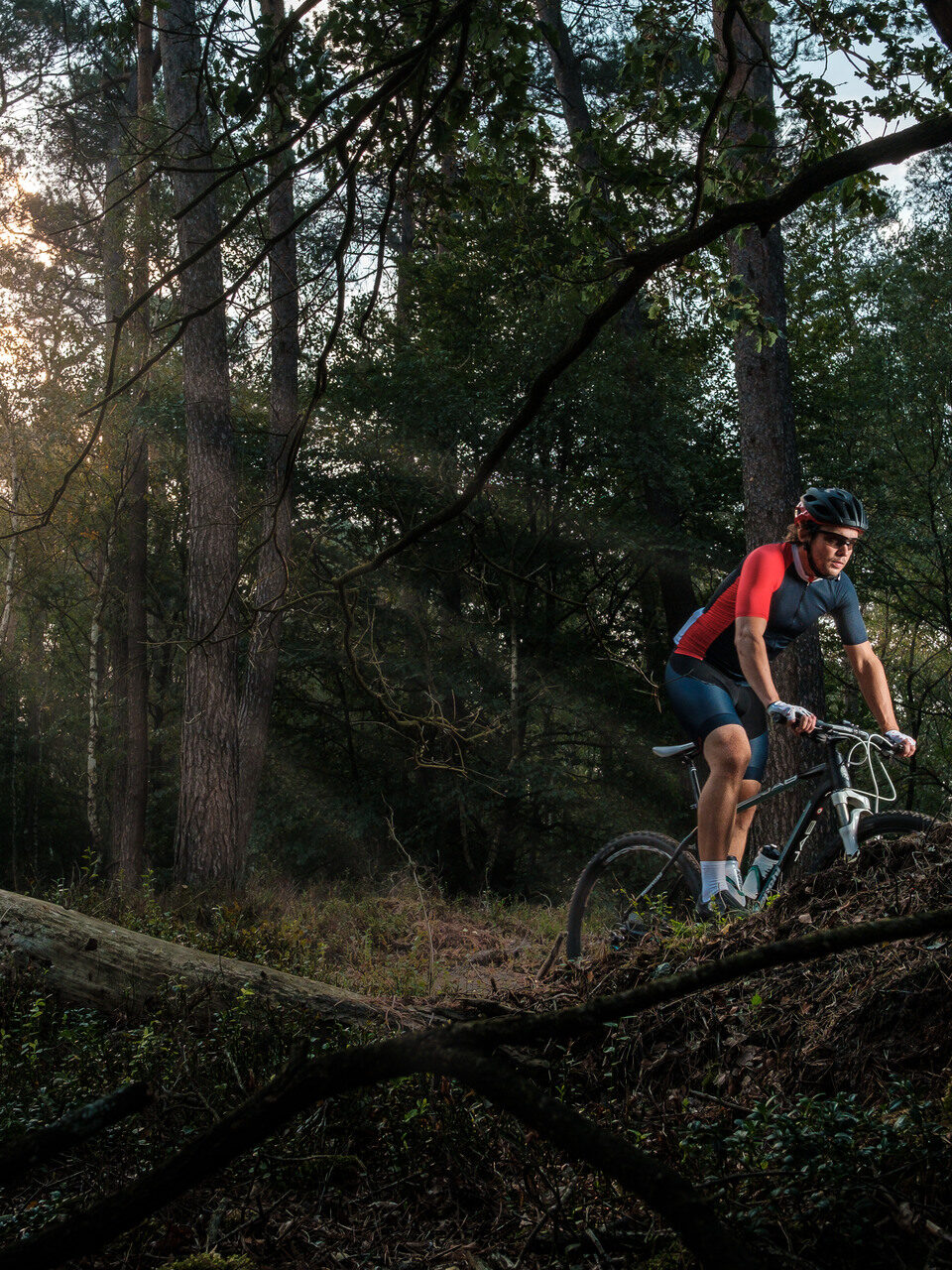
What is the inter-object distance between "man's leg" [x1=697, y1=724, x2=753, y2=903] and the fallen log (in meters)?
1.66

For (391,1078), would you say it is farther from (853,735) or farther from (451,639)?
(451,639)

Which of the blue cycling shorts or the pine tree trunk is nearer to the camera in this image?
the blue cycling shorts

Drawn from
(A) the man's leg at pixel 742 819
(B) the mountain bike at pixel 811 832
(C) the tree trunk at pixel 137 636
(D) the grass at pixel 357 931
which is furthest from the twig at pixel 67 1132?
(C) the tree trunk at pixel 137 636

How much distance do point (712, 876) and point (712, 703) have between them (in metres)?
0.89

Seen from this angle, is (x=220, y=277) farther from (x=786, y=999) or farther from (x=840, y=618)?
(x=786, y=999)

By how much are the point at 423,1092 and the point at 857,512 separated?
10.5ft

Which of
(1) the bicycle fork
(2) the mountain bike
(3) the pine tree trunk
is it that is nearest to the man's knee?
(2) the mountain bike

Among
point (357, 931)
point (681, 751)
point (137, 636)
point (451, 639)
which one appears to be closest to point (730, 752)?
point (681, 751)

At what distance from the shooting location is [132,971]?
5.29m

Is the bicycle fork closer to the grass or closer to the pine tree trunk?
the grass

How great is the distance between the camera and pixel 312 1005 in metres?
4.61

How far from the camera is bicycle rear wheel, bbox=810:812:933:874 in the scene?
4.44m

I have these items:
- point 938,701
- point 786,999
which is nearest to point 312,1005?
point 786,999

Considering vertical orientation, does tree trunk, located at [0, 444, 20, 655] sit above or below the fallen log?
above
